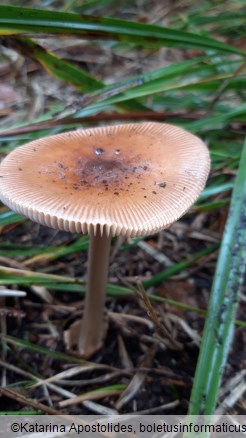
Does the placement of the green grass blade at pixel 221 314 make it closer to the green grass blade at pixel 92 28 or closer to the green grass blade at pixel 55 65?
the green grass blade at pixel 92 28

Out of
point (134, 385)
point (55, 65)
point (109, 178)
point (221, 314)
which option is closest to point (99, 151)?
point (109, 178)

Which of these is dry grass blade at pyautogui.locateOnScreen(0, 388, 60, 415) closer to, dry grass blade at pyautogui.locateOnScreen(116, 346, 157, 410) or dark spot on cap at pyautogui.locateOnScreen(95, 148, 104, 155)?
dry grass blade at pyautogui.locateOnScreen(116, 346, 157, 410)

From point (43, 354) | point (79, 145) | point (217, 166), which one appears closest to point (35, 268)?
point (43, 354)

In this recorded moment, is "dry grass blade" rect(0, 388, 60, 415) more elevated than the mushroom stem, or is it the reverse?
the mushroom stem

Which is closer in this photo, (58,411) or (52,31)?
(58,411)

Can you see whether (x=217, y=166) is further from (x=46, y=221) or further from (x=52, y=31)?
(x=46, y=221)

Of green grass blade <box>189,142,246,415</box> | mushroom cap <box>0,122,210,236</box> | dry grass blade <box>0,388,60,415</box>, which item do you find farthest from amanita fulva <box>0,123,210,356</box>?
dry grass blade <box>0,388,60,415</box>

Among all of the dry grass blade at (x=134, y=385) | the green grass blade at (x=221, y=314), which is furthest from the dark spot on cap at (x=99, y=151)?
the dry grass blade at (x=134, y=385)
